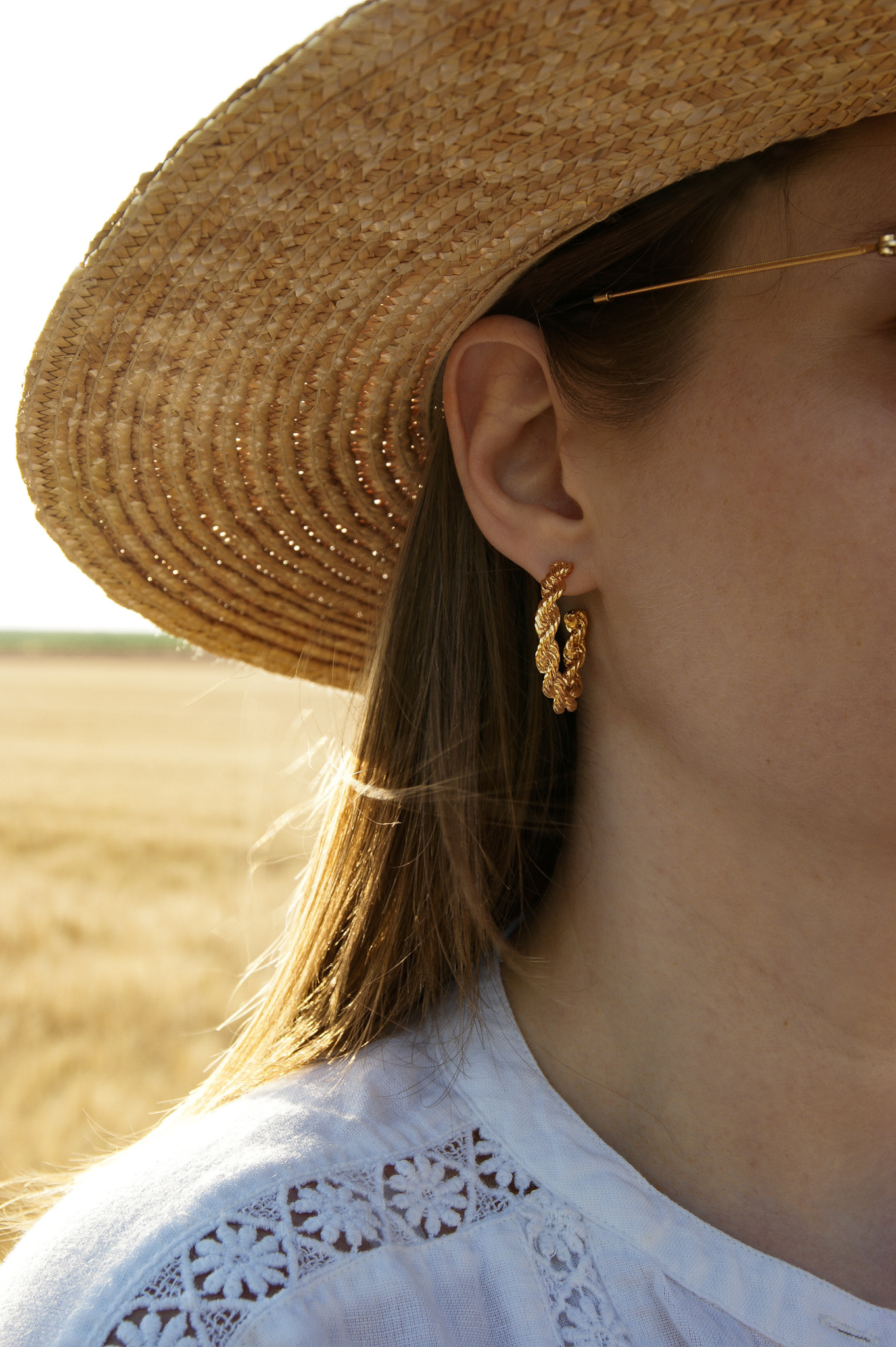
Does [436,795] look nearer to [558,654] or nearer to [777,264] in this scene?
[558,654]

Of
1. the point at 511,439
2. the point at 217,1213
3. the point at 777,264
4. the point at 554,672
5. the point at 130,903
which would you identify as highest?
the point at 777,264

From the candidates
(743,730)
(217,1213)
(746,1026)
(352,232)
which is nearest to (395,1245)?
(217,1213)

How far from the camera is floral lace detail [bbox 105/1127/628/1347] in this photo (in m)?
0.89

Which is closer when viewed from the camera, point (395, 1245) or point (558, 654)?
point (395, 1245)

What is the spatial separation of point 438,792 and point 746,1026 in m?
0.44

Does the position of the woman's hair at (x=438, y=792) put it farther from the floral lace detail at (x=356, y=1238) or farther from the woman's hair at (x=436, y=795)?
the floral lace detail at (x=356, y=1238)

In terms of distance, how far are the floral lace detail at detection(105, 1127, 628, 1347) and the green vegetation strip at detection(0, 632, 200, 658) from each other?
4923 centimetres

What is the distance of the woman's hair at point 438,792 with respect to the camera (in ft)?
4.10

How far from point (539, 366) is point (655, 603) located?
34 cm

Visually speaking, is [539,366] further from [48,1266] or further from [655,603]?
[48,1266]

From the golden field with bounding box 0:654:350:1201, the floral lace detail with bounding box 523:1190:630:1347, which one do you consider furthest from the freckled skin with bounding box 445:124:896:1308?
the golden field with bounding box 0:654:350:1201

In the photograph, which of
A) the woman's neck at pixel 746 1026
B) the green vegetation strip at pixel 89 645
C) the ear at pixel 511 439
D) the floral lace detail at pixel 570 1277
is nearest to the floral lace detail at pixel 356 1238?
the floral lace detail at pixel 570 1277

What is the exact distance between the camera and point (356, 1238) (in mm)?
978

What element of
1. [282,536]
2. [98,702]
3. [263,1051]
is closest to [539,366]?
[282,536]
